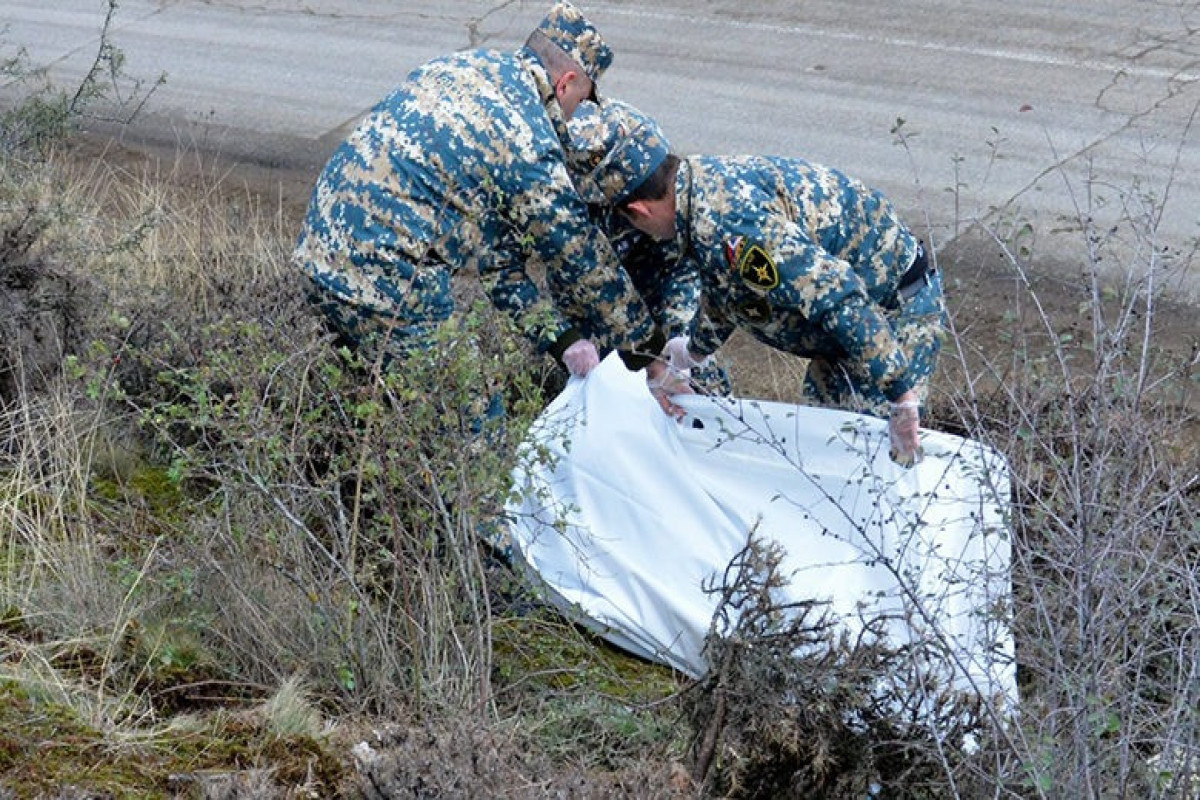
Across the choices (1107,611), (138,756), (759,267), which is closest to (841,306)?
(759,267)

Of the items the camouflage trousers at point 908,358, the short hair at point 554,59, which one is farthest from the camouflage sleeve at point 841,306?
the short hair at point 554,59

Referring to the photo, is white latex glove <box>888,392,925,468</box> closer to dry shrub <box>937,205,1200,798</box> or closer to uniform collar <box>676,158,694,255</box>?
dry shrub <box>937,205,1200,798</box>

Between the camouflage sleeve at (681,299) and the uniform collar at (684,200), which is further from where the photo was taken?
the camouflage sleeve at (681,299)

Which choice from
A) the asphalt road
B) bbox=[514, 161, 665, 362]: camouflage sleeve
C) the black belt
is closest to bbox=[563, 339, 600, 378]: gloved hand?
bbox=[514, 161, 665, 362]: camouflage sleeve

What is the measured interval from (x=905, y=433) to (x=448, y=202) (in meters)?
1.45

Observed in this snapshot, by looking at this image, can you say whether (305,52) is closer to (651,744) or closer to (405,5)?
(405,5)

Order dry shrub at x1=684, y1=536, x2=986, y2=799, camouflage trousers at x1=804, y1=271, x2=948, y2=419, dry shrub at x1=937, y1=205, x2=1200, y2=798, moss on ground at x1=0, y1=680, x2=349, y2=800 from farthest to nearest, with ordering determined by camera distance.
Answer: camouflage trousers at x1=804, y1=271, x2=948, y2=419 < dry shrub at x1=684, y1=536, x2=986, y2=799 < moss on ground at x1=0, y1=680, x2=349, y2=800 < dry shrub at x1=937, y1=205, x2=1200, y2=798

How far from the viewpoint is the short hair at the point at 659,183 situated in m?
4.76

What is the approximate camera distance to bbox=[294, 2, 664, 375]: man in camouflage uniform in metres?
4.78

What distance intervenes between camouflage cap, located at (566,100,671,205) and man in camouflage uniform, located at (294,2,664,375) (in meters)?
0.07

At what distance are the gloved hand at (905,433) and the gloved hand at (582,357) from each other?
0.96 m

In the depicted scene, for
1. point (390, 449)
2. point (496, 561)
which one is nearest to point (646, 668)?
point (496, 561)

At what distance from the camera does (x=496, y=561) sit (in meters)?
4.80

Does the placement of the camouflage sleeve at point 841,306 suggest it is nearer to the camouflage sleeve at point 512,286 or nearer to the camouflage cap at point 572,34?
the camouflage sleeve at point 512,286
